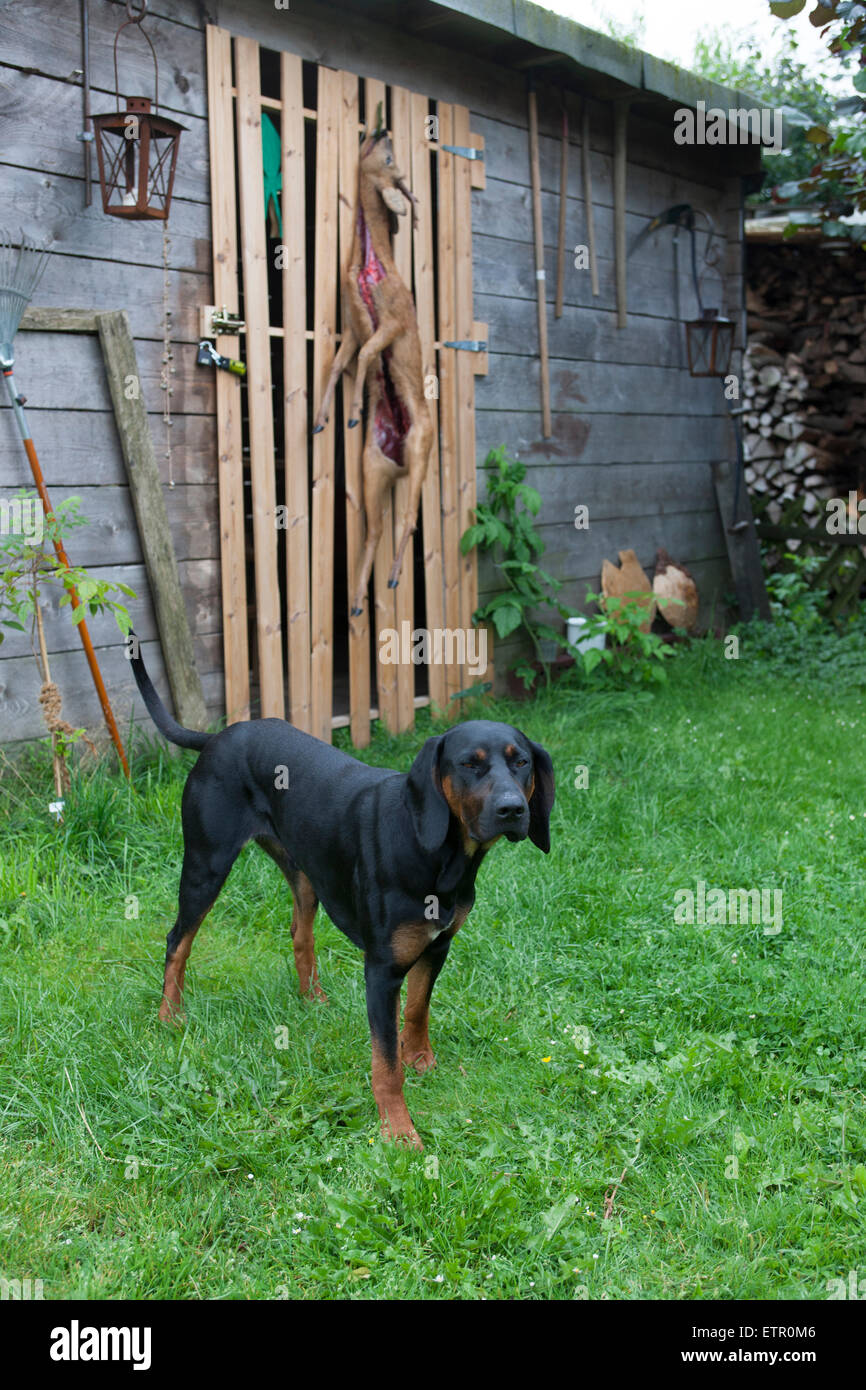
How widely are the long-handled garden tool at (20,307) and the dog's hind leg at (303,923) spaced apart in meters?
1.42

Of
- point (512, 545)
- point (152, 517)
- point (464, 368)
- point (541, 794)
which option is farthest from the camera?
point (512, 545)

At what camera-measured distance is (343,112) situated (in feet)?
19.1

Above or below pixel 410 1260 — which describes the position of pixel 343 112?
above

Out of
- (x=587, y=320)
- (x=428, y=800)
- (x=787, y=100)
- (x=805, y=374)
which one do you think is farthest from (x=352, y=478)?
(x=787, y=100)

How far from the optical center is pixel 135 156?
4.56 metres

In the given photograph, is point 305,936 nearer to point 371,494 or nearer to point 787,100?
point 371,494

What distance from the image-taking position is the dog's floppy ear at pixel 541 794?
111 inches

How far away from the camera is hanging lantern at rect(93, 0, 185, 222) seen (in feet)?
14.4

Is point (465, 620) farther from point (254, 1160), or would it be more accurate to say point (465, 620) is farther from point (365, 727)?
point (254, 1160)

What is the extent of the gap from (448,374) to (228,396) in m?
1.69

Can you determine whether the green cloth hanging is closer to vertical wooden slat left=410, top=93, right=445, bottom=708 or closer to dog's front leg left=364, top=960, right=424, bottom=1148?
vertical wooden slat left=410, top=93, right=445, bottom=708

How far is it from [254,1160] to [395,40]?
5835mm

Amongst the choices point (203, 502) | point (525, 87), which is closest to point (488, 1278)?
point (203, 502)

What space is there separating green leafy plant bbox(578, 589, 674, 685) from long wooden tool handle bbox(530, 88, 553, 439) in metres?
1.23
